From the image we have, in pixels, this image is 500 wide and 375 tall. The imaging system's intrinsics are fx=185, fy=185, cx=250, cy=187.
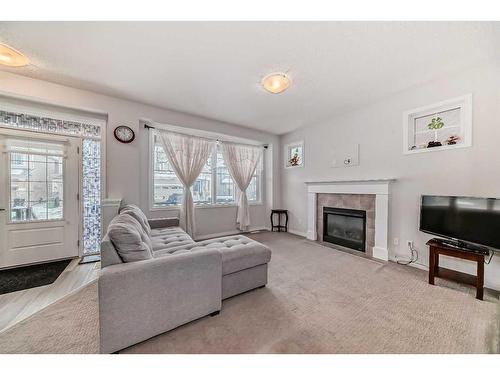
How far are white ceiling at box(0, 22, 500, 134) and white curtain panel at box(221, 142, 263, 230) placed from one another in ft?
5.04

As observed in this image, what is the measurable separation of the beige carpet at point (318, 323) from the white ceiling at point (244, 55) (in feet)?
8.20

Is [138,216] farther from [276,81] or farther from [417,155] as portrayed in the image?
[417,155]

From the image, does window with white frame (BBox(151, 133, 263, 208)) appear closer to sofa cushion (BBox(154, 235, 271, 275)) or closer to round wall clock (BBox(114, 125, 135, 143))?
round wall clock (BBox(114, 125, 135, 143))

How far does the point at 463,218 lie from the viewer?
211 cm

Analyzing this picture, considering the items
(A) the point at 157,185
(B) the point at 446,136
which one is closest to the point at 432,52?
(B) the point at 446,136

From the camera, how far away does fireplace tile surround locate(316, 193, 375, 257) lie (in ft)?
10.5

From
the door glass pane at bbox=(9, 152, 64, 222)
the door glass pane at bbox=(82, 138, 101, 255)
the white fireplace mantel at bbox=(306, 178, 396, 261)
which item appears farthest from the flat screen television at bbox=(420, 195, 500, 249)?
the door glass pane at bbox=(9, 152, 64, 222)

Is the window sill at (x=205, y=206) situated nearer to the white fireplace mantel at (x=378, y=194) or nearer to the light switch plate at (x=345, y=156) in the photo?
the white fireplace mantel at (x=378, y=194)

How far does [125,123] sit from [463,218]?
4.87 metres

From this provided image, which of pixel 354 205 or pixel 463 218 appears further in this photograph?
pixel 354 205


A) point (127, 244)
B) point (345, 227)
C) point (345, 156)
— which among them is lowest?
point (345, 227)

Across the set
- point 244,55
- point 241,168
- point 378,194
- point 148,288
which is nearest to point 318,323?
point 148,288

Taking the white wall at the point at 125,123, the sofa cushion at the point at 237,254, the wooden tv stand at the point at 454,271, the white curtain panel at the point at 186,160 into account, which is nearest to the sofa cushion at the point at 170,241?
the sofa cushion at the point at 237,254

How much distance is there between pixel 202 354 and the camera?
1258 mm
